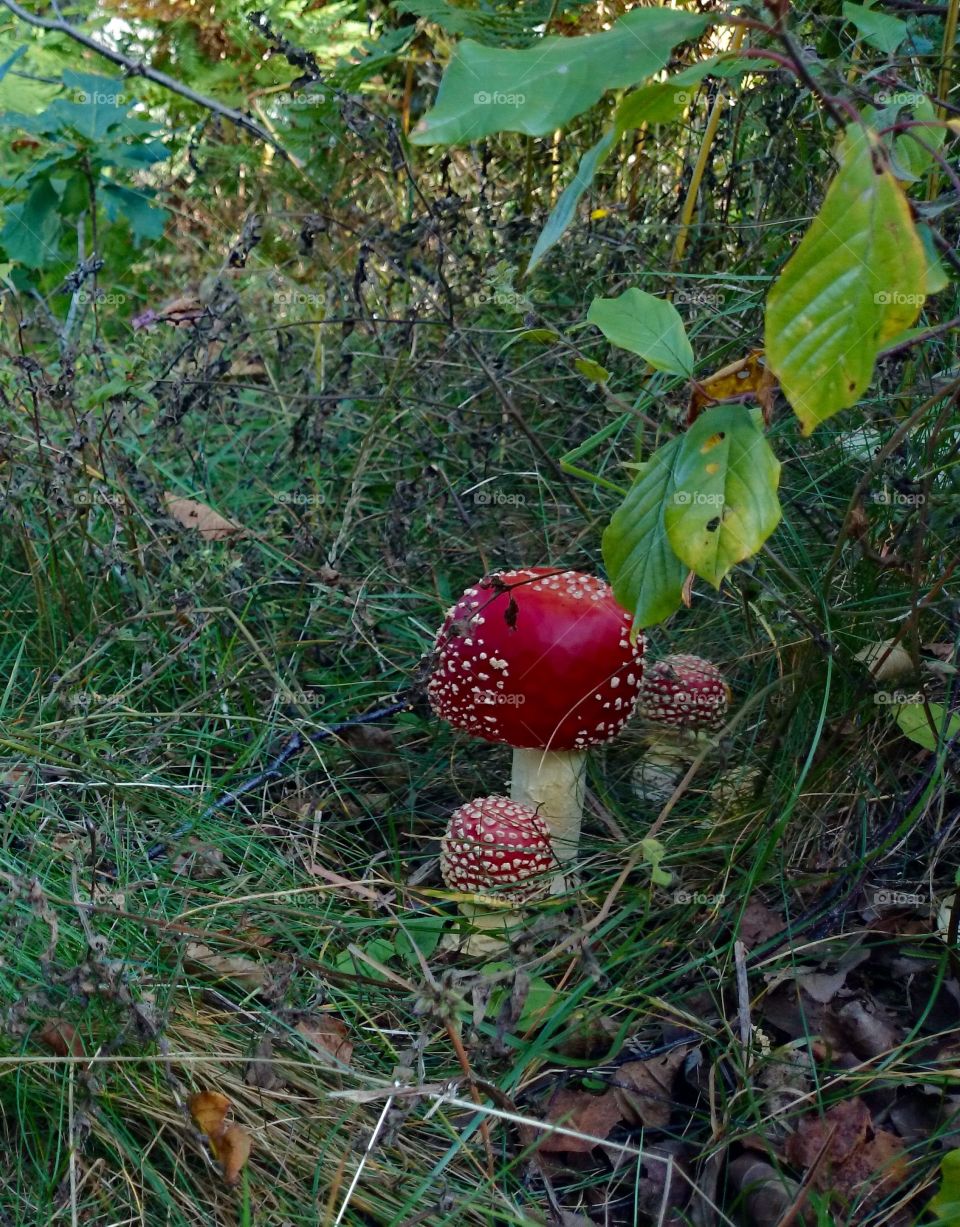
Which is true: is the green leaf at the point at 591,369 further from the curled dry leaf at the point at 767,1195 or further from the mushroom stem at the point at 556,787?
the curled dry leaf at the point at 767,1195

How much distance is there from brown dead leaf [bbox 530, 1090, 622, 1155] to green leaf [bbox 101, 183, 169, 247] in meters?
3.07

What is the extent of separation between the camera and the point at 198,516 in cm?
322

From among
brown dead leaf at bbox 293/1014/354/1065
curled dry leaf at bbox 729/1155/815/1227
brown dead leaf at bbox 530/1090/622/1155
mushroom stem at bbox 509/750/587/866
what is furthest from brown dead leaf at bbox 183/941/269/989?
curled dry leaf at bbox 729/1155/815/1227

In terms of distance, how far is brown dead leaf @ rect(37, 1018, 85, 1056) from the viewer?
1921 millimetres

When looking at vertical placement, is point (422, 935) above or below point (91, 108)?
below

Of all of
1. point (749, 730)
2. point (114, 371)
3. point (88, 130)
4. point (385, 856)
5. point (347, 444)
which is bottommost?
point (385, 856)

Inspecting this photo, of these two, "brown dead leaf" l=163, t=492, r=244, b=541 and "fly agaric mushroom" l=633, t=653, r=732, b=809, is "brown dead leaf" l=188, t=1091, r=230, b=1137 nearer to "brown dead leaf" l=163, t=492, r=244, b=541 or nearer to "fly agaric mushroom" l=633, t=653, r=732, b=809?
"fly agaric mushroom" l=633, t=653, r=732, b=809

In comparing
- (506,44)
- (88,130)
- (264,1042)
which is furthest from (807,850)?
(88,130)

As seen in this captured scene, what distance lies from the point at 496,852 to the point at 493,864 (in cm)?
3

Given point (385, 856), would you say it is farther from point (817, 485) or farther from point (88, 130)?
point (88, 130)

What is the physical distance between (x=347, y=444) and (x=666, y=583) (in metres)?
2.11

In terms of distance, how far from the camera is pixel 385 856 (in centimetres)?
267

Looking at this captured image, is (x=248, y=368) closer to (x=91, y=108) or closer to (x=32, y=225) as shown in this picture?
(x=32, y=225)

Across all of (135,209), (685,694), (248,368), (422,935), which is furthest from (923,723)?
(135,209)
